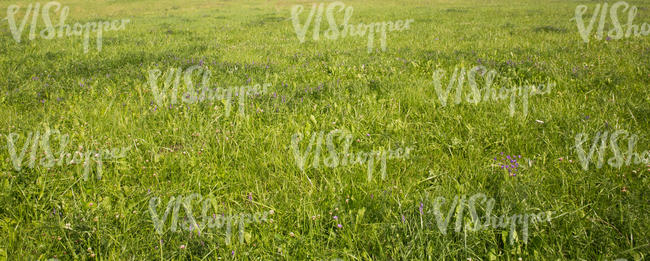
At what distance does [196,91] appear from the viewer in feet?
17.6

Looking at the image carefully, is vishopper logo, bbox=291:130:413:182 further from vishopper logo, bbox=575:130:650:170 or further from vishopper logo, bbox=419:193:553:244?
vishopper logo, bbox=575:130:650:170

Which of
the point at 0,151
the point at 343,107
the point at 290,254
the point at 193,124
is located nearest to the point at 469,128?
the point at 343,107

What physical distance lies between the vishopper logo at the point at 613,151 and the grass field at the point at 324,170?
3 centimetres

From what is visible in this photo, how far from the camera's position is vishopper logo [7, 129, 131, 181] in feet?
10.0

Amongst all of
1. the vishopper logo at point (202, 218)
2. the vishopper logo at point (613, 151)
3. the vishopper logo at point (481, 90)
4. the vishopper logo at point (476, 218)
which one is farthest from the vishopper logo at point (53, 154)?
the vishopper logo at point (613, 151)

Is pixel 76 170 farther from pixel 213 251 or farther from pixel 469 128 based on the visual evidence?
pixel 469 128

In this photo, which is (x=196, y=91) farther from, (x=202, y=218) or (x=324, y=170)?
(x=202, y=218)

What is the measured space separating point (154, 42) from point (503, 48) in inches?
420

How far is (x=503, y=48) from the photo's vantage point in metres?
8.62

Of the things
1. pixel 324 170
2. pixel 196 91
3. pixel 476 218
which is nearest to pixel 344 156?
pixel 324 170

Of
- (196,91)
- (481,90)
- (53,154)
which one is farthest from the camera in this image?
(196,91)

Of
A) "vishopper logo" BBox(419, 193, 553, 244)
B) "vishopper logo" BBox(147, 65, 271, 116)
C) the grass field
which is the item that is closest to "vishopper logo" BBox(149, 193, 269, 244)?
the grass field

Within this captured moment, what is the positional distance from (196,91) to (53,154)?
237cm

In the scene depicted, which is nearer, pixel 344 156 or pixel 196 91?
pixel 344 156
